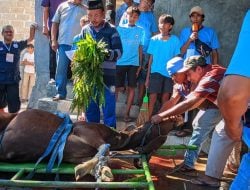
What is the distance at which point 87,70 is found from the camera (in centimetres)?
558

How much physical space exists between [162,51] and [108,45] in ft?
4.02

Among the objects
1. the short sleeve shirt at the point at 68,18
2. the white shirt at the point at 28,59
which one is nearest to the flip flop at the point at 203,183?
the short sleeve shirt at the point at 68,18

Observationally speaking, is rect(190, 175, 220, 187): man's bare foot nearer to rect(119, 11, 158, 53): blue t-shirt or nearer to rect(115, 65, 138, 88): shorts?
rect(115, 65, 138, 88): shorts

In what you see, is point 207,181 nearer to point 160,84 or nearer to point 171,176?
point 171,176

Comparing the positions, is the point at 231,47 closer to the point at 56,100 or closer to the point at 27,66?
the point at 56,100

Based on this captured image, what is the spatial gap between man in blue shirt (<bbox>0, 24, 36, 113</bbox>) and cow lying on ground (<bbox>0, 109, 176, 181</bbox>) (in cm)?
279

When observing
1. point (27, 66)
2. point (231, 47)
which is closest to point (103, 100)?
point (231, 47)

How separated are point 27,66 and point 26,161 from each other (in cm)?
742

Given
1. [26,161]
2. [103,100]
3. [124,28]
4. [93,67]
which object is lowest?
[26,161]

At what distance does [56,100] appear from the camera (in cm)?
735

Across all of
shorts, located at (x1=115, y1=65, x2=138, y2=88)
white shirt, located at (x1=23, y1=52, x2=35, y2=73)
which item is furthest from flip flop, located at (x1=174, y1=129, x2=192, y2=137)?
white shirt, located at (x1=23, y1=52, x2=35, y2=73)

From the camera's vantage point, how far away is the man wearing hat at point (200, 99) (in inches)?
178

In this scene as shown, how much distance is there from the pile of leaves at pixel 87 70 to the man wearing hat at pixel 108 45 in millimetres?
237

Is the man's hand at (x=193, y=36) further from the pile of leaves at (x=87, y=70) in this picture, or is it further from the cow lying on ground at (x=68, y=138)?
the cow lying on ground at (x=68, y=138)
